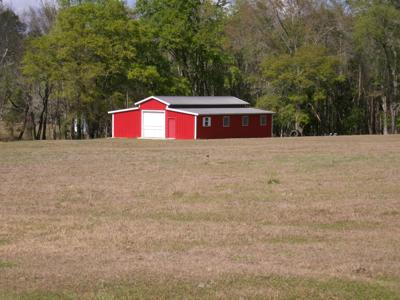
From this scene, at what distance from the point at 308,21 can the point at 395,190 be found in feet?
173

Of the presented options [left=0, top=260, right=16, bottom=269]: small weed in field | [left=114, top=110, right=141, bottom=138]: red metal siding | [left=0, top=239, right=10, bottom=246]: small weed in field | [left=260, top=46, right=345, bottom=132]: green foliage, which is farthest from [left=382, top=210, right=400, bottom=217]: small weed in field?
[left=260, top=46, right=345, bottom=132]: green foliage

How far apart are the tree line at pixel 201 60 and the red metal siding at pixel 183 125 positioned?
8.16m

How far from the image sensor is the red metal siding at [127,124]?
194 ft

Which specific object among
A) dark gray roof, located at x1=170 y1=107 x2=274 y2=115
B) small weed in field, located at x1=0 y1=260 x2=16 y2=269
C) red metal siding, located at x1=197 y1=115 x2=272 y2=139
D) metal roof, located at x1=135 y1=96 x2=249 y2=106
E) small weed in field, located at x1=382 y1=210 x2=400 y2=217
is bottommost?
small weed in field, located at x1=0 y1=260 x2=16 y2=269

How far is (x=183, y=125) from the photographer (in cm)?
5622

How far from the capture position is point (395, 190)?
18016 mm

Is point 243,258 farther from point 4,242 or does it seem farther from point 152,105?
point 152,105

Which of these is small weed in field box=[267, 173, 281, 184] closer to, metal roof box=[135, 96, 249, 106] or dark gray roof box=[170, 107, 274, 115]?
dark gray roof box=[170, 107, 274, 115]

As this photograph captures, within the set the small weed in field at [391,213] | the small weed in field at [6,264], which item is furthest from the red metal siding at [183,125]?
the small weed in field at [6,264]

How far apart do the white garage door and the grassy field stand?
33.0 metres

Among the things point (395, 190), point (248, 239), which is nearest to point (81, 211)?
point (248, 239)

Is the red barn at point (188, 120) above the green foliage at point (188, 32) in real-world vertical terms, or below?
below

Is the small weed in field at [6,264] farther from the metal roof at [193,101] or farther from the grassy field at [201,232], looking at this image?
the metal roof at [193,101]

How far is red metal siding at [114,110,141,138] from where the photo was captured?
2333 inches
